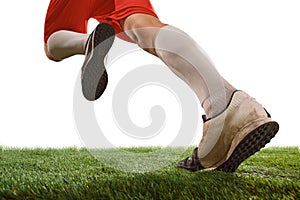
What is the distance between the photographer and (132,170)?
1941 mm

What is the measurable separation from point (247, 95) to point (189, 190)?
1.52ft

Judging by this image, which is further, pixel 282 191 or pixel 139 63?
pixel 139 63

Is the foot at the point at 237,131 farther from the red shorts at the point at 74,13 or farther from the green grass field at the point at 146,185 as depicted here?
the red shorts at the point at 74,13

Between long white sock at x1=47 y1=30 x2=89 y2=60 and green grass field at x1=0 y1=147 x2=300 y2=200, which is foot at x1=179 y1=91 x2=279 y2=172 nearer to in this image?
green grass field at x1=0 y1=147 x2=300 y2=200

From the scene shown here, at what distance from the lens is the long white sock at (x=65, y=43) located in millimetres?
2271

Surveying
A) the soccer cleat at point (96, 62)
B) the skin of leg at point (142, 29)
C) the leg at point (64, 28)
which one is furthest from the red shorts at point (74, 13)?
the skin of leg at point (142, 29)

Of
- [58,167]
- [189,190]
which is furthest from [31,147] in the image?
[189,190]

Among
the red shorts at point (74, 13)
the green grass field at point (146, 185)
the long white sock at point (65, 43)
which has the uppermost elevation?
the red shorts at point (74, 13)

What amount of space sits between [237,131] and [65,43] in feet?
3.68

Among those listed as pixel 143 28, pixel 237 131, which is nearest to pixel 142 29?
pixel 143 28

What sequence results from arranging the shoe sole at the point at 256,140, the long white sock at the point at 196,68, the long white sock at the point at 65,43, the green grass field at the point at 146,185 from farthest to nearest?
the long white sock at the point at 65,43
the long white sock at the point at 196,68
the shoe sole at the point at 256,140
the green grass field at the point at 146,185

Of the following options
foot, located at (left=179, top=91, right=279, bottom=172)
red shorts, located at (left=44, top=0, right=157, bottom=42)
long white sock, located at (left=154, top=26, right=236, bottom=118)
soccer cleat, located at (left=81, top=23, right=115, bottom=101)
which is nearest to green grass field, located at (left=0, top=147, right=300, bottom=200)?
foot, located at (left=179, top=91, right=279, bottom=172)

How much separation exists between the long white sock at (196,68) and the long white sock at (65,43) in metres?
0.60

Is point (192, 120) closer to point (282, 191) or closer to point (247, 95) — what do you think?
point (247, 95)
